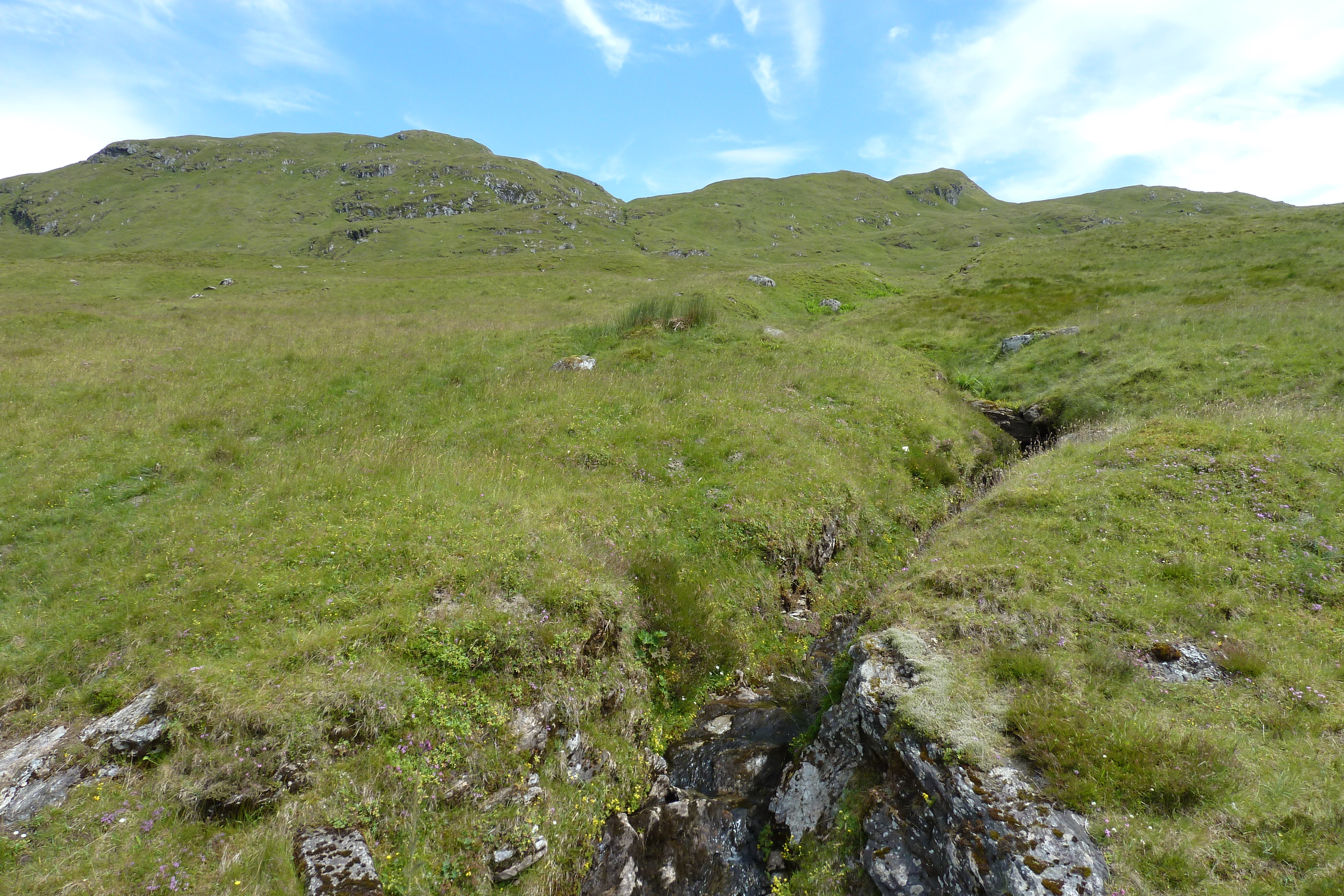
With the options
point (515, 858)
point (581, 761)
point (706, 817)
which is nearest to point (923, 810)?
point (706, 817)

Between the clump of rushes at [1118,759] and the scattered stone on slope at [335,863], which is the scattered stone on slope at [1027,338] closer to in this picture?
the clump of rushes at [1118,759]

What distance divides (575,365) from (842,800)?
20854 millimetres

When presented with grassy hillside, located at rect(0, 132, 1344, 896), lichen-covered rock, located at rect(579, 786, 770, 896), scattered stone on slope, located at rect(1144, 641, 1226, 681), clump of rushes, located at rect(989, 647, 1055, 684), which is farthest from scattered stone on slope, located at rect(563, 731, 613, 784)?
scattered stone on slope, located at rect(1144, 641, 1226, 681)

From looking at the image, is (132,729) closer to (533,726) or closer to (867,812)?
(533,726)

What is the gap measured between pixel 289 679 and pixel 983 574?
13.3m

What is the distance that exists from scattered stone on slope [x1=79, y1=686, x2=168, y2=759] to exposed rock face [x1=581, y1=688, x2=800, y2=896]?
667cm

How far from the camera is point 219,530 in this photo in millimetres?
12164

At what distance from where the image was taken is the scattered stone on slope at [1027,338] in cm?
3100

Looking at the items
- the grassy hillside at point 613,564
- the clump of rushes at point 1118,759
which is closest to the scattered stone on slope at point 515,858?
the grassy hillside at point 613,564

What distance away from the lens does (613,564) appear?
1263cm

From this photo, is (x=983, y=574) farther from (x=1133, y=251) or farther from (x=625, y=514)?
(x=1133, y=251)

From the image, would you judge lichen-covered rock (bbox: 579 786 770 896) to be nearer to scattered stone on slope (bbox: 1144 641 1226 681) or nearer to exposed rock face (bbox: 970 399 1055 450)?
scattered stone on slope (bbox: 1144 641 1226 681)

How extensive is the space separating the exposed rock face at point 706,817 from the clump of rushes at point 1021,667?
12.4ft

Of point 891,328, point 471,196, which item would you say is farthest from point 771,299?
point 471,196
